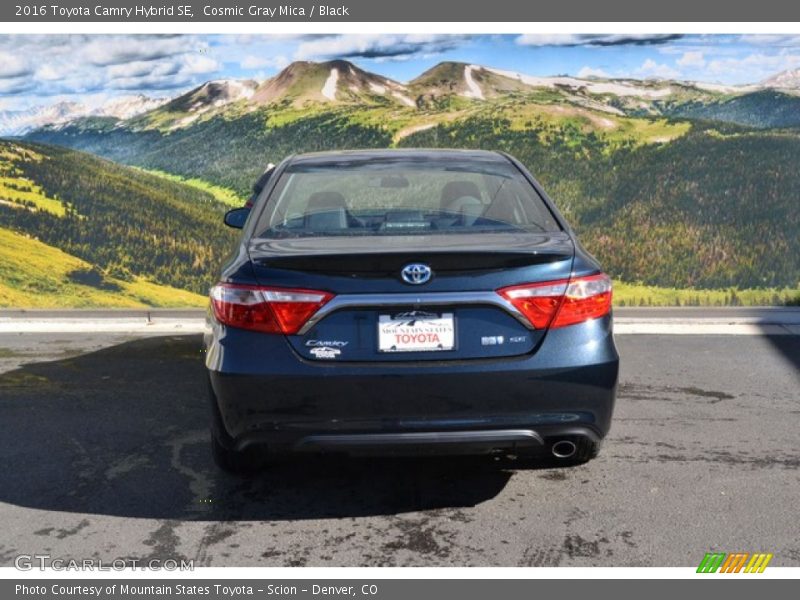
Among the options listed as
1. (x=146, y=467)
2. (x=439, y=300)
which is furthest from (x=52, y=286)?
(x=439, y=300)

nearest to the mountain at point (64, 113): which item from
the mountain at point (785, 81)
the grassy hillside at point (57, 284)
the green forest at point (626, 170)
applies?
the green forest at point (626, 170)

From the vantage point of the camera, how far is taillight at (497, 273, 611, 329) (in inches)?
154

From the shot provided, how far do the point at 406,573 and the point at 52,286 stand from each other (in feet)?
22.9

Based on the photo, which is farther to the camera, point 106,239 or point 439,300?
point 106,239

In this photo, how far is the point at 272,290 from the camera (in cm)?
390

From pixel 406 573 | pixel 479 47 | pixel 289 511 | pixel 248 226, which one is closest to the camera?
pixel 406 573

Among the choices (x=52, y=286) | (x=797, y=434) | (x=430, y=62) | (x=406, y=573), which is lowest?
(x=52, y=286)

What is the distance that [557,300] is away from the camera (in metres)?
3.94

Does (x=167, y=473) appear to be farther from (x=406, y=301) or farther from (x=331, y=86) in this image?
(x=331, y=86)

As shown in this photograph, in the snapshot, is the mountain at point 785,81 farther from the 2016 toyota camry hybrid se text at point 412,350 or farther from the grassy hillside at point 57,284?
the 2016 toyota camry hybrid se text at point 412,350

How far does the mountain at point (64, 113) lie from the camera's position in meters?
9.95

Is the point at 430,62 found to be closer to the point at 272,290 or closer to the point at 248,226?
the point at 248,226

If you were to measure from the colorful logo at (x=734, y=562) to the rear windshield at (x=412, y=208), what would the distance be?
156 cm
